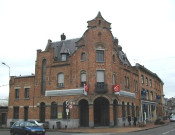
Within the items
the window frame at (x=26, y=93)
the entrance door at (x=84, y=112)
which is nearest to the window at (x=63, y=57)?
the entrance door at (x=84, y=112)

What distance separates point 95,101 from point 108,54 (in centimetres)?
703

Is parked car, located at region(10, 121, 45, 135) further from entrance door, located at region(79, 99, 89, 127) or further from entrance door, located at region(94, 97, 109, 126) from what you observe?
entrance door, located at region(94, 97, 109, 126)

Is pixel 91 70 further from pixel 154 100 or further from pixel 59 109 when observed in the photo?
pixel 154 100

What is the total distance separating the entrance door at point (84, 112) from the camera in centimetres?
3284

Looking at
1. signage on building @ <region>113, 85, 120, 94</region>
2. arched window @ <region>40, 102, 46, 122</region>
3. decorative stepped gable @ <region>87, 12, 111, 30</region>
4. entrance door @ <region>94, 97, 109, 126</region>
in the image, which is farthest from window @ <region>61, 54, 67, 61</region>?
signage on building @ <region>113, 85, 120, 94</region>

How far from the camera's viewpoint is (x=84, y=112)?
3331cm

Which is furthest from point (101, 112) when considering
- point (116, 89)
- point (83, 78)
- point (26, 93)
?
point (26, 93)

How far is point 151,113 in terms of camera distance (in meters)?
49.8

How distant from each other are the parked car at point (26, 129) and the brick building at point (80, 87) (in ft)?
27.6

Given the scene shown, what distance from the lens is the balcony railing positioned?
3167 cm

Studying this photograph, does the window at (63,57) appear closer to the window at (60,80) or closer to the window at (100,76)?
the window at (60,80)

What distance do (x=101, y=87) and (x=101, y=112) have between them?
3.87 m

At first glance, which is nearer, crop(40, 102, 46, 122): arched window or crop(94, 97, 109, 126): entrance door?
crop(94, 97, 109, 126): entrance door

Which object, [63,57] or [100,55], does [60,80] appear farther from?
[100,55]
